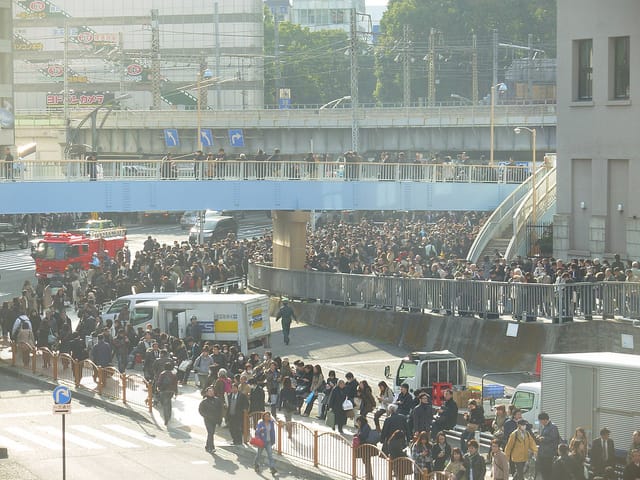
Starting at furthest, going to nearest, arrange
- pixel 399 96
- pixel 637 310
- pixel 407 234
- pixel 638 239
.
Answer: pixel 399 96 < pixel 407 234 < pixel 638 239 < pixel 637 310

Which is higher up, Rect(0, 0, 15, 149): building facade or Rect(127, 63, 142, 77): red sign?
Rect(127, 63, 142, 77): red sign

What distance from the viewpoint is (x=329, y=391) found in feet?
86.0

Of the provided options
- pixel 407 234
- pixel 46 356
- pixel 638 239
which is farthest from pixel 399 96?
pixel 46 356

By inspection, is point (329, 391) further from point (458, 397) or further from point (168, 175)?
point (168, 175)

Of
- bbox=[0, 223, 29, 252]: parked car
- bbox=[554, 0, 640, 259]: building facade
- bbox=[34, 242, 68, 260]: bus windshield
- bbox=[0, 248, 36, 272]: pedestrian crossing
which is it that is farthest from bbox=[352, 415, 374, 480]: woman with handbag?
bbox=[0, 223, 29, 252]: parked car

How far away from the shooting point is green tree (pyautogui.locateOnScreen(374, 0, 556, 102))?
118 m

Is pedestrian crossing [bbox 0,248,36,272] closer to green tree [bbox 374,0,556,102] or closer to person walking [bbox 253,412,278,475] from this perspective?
person walking [bbox 253,412,278,475]

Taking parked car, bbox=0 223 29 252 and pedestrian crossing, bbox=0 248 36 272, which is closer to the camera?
pedestrian crossing, bbox=0 248 36 272

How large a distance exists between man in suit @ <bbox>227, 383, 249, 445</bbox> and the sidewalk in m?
0.23

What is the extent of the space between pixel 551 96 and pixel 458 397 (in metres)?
69.5

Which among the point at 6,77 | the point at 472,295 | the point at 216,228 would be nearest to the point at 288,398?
the point at 472,295

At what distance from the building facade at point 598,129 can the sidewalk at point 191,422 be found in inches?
652

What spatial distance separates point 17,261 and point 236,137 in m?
24.4

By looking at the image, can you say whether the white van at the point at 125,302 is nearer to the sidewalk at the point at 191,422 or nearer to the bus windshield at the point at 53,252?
the sidewalk at the point at 191,422
